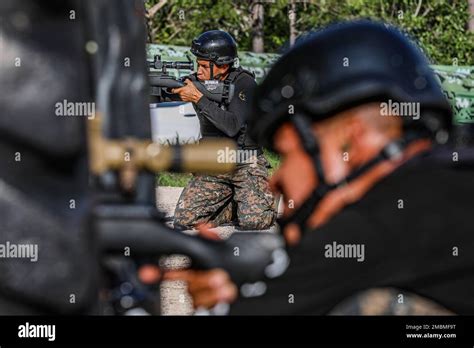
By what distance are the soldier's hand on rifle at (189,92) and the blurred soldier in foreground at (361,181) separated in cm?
469

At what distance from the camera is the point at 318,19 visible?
10.5m

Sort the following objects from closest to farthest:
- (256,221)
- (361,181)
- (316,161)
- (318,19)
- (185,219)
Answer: (361,181), (316,161), (185,219), (256,221), (318,19)

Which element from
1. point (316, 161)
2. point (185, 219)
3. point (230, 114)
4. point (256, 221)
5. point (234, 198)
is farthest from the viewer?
point (234, 198)

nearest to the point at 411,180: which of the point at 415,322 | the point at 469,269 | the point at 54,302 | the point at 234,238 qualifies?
the point at 469,269

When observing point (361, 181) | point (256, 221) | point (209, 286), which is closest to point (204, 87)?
point (256, 221)

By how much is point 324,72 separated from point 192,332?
0.66m

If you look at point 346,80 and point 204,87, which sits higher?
point 204,87

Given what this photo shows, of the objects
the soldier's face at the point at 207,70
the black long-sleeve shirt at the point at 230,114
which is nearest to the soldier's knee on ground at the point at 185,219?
A: the black long-sleeve shirt at the point at 230,114

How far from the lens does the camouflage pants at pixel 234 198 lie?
679 centimetres

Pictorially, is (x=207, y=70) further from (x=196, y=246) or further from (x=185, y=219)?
(x=196, y=246)

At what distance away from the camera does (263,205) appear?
6.93 m

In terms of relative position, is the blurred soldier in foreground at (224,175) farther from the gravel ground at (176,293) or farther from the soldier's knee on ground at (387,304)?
the soldier's knee on ground at (387,304)

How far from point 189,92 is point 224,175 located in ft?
2.09

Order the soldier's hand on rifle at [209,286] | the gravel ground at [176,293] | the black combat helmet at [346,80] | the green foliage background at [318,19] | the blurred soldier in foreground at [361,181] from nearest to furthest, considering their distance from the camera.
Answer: the soldier's hand on rifle at [209,286] → the blurred soldier in foreground at [361,181] → the black combat helmet at [346,80] → the gravel ground at [176,293] → the green foliage background at [318,19]
